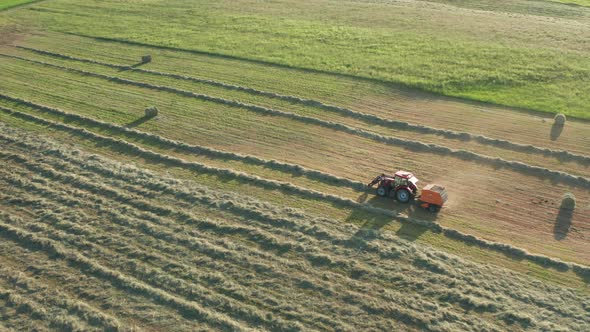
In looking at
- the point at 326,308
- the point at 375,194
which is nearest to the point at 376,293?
the point at 326,308

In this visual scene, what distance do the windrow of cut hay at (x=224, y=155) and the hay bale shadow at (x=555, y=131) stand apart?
12137 millimetres

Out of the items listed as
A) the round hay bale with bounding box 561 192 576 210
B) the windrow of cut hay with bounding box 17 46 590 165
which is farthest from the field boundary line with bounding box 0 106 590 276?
the windrow of cut hay with bounding box 17 46 590 165

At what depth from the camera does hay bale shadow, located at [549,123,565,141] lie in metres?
28.1

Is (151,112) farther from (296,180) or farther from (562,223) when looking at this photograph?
(562,223)

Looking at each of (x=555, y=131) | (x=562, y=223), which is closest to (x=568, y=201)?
(x=562, y=223)

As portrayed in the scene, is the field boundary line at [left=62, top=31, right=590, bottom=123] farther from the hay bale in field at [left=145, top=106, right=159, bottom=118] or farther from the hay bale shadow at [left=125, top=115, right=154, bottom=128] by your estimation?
the hay bale shadow at [left=125, top=115, right=154, bottom=128]

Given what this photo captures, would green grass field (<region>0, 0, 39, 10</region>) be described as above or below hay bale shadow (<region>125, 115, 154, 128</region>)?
above

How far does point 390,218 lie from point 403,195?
4.54ft

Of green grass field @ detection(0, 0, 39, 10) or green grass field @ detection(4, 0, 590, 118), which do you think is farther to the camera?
green grass field @ detection(0, 0, 39, 10)

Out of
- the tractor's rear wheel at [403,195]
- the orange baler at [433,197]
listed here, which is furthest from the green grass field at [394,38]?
the tractor's rear wheel at [403,195]

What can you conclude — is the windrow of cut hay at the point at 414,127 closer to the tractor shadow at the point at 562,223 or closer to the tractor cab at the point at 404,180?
the tractor shadow at the point at 562,223

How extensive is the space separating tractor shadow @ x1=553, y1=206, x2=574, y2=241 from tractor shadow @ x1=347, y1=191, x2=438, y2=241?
4.83 metres

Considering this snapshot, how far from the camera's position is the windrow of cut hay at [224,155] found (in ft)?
80.3

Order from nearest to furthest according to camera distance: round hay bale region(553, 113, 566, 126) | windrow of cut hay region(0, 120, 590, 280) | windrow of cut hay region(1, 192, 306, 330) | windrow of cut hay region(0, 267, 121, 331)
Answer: windrow of cut hay region(0, 267, 121, 331) < windrow of cut hay region(1, 192, 306, 330) < windrow of cut hay region(0, 120, 590, 280) < round hay bale region(553, 113, 566, 126)
